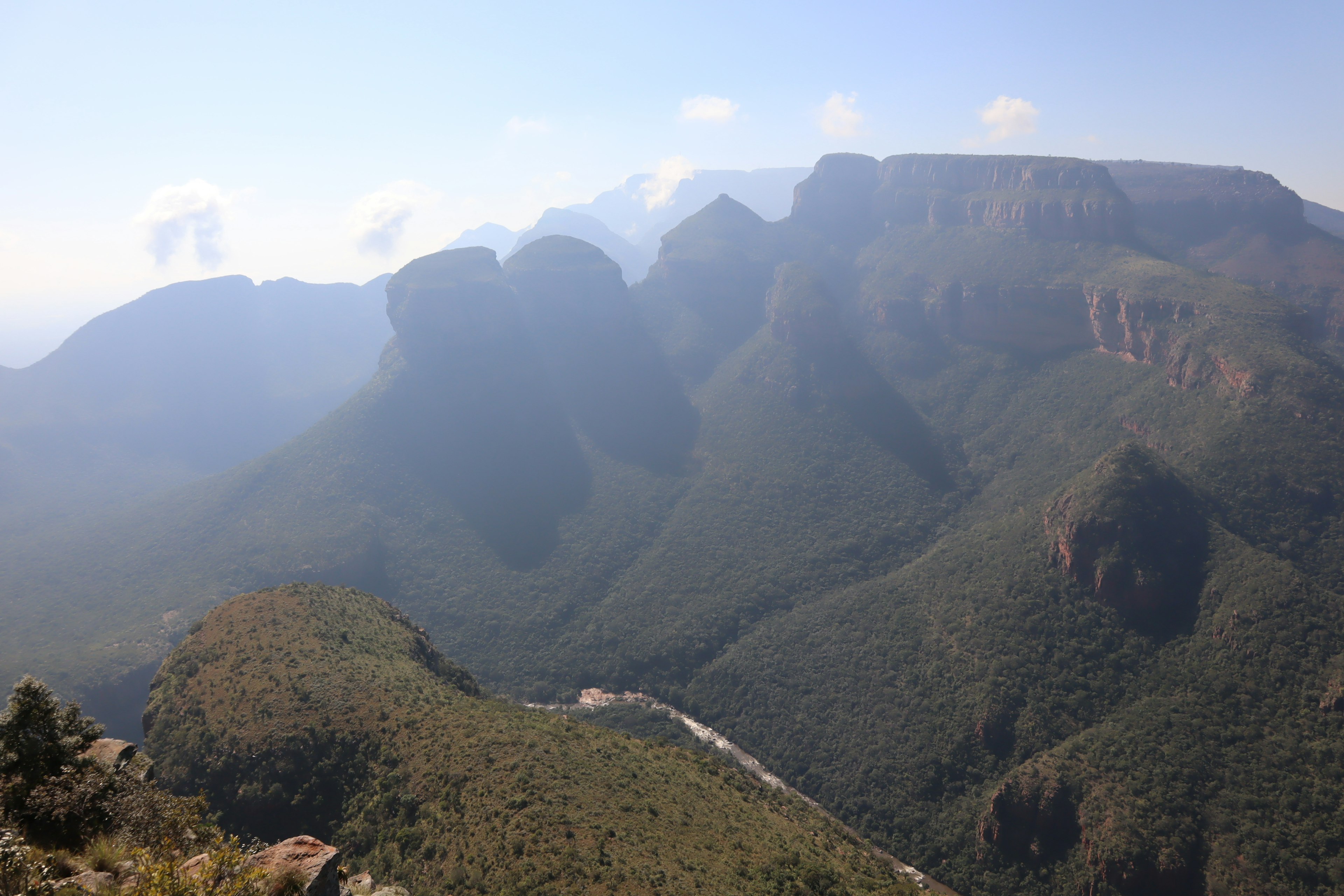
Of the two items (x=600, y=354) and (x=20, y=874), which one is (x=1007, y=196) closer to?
(x=600, y=354)

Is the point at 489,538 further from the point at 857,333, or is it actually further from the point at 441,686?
the point at 857,333

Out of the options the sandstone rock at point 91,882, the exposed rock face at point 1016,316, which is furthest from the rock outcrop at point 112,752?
the exposed rock face at point 1016,316

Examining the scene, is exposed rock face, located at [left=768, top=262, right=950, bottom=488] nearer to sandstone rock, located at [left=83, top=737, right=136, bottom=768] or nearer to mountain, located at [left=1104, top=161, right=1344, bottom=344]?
mountain, located at [left=1104, top=161, right=1344, bottom=344]

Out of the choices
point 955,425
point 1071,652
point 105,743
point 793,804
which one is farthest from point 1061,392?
point 105,743

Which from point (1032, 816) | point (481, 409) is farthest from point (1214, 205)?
point (481, 409)

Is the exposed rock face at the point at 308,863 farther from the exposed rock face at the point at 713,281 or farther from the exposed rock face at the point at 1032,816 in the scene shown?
the exposed rock face at the point at 713,281

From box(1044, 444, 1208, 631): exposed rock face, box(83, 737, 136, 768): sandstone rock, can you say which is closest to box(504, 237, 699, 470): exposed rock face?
box(1044, 444, 1208, 631): exposed rock face
